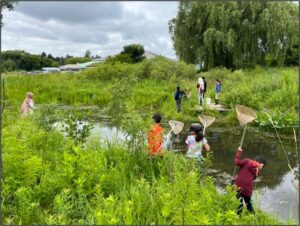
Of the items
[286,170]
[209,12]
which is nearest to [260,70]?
[209,12]

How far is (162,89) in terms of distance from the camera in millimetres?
19344

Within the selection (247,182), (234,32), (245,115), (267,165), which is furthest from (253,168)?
(234,32)

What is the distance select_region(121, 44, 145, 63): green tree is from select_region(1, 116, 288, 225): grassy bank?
102ft

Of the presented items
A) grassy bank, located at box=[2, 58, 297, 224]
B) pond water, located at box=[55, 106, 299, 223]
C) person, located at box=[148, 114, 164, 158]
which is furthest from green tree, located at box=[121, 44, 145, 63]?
person, located at box=[148, 114, 164, 158]

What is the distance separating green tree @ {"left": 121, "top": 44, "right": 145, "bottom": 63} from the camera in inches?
1436

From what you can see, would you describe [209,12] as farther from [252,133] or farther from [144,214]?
[144,214]

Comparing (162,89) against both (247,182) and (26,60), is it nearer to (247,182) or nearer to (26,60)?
(26,60)

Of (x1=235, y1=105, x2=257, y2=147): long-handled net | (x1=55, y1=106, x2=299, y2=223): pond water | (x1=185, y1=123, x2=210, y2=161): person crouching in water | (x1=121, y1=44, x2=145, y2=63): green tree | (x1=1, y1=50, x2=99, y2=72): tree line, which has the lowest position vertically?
(x1=55, y1=106, x2=299, y2=223): pond water

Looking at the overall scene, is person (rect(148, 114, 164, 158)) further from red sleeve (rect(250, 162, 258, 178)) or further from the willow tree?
the willow tree

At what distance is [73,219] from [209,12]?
21.5 m

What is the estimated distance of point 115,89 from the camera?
6.95 meters

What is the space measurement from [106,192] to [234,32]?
1954 centimetres

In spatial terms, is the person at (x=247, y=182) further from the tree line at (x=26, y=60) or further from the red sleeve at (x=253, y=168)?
the tree line at (x=26, y=60)

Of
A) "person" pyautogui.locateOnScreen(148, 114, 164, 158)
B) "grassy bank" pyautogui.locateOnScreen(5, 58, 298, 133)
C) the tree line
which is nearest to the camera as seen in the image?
"person" pyautogui.locateOnScreen(148, 114, 164, 158)
